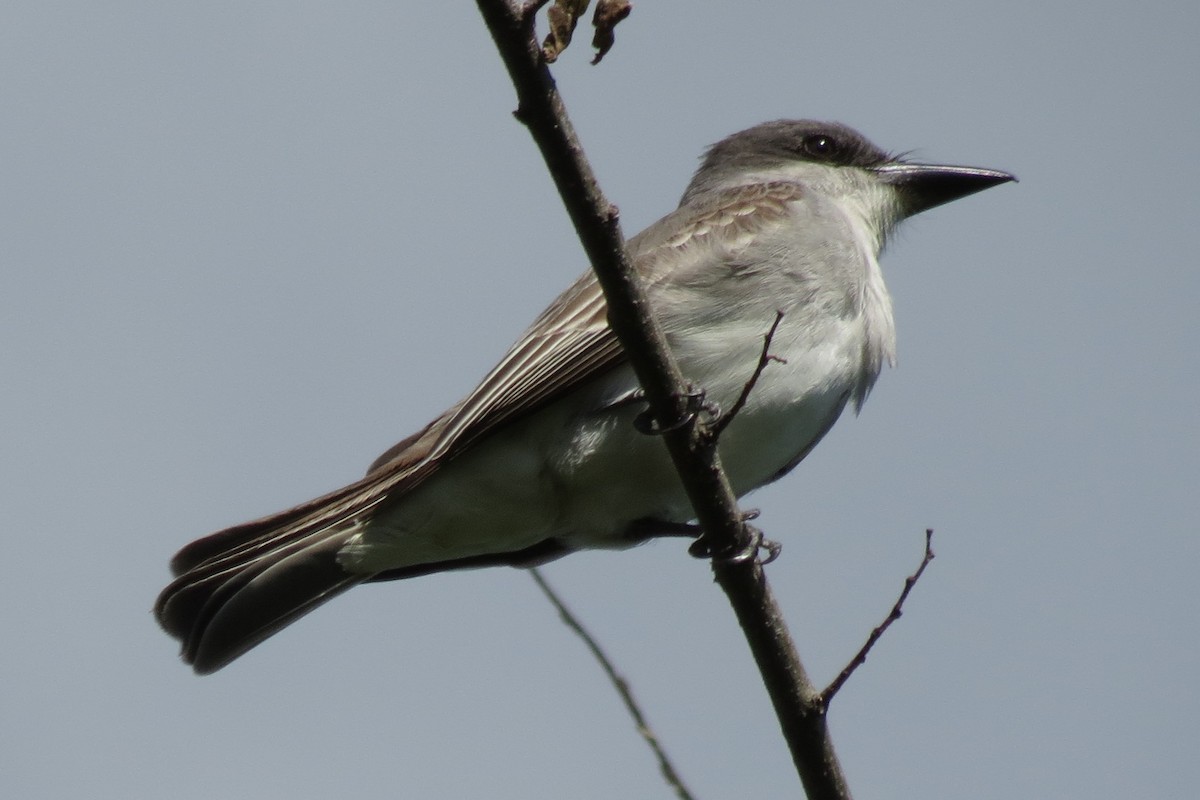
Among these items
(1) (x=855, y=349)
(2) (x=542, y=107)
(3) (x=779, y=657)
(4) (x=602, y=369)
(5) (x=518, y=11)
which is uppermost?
(5) (x=518, y=11)

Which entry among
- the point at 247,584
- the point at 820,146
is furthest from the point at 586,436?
the point at 820,146

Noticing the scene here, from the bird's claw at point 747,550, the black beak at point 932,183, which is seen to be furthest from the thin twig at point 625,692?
the black beak at point 932,183

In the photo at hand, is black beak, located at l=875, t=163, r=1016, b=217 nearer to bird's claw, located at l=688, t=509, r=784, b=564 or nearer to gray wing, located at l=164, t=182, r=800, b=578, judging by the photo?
gray wing, located at l=164, t=182, r=800, b=578

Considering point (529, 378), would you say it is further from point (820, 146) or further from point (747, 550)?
point (820, 146)

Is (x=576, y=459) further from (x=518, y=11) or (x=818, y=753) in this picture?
(x=518, y=11)

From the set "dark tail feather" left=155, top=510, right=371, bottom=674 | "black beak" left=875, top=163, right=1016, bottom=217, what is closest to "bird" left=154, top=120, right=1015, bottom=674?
"dark tail feather" left=155, top=510, right=371, bottom=674

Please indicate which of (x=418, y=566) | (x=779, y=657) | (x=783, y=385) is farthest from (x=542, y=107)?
(x=418, y=566)
